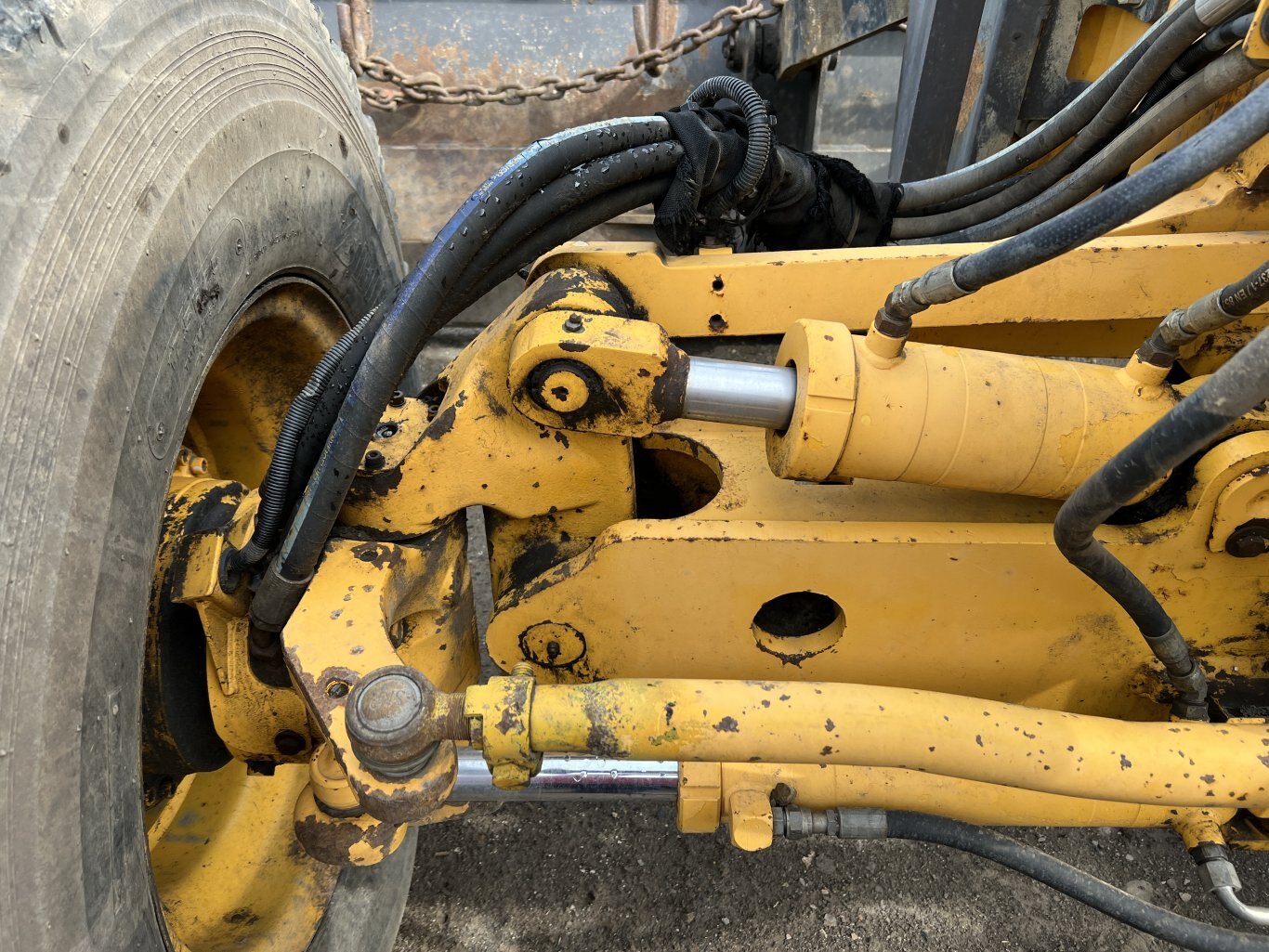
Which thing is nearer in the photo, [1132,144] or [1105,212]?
[1105,212]

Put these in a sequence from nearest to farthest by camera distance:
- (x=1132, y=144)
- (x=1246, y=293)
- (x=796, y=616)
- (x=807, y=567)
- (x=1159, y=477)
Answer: (x=1159, y=477), (x=1246, y=293), (x=807, y=567), (x=1132, y=144), (x=796, y=616)

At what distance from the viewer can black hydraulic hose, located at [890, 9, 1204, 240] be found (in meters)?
1.18

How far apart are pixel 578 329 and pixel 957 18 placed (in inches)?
56.0

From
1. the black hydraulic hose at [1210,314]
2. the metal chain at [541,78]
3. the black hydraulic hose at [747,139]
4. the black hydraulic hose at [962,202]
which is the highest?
the metal chain at [541,78]

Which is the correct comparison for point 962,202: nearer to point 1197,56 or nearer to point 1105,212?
point 1197,56

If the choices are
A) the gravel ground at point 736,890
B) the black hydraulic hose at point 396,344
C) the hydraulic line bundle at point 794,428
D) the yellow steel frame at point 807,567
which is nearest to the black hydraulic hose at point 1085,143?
the hydraulic line bundle at point 794,428

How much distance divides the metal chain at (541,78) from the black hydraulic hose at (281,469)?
143 centimetres

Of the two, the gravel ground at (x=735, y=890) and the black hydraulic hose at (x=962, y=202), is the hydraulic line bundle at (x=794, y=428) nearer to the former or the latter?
the black hydraulic hose at (x=962, y=202)

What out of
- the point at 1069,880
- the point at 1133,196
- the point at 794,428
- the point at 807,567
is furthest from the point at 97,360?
the point at 1069,880

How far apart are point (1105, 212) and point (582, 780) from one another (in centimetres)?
96

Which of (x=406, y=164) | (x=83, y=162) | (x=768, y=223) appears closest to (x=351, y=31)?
(x=406, y=164)

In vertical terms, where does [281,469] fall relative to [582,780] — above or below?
above

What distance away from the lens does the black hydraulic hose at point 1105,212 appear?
0.71 meters

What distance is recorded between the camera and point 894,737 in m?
0.92
